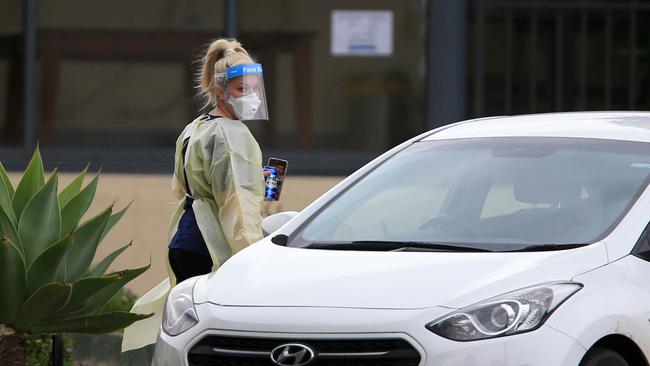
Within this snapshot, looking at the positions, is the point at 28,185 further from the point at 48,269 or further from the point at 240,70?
the point at 240,70

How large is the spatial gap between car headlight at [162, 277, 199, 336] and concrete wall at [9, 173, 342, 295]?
209 inches

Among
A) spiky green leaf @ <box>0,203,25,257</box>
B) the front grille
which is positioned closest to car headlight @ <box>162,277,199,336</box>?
the front grille

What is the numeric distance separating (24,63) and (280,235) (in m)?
5.61

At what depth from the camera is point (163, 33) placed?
36.6 ft

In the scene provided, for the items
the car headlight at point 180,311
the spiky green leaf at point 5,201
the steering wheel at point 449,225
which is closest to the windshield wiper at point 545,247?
the steering wheel at point 449,225

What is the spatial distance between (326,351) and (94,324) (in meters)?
2.10

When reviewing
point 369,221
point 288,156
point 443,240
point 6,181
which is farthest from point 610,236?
point 288,156

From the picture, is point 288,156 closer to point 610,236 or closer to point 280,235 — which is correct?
point 280,235

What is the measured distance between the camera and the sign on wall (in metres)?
11.2

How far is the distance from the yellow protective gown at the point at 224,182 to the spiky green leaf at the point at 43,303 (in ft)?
1.90

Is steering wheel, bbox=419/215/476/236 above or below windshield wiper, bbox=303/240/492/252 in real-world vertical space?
above

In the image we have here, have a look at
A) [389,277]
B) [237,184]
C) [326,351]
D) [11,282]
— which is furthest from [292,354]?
[11,282]

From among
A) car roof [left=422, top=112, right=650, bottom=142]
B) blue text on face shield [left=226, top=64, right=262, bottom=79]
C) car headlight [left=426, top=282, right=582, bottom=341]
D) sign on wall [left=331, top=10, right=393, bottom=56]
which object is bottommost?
car headlight [left=426, top=282, right=582, bottom=341]

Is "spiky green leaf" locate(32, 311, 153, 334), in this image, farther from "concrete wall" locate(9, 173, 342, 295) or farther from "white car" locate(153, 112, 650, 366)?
"concrete wall" locate(9, 173, 342, 295)
